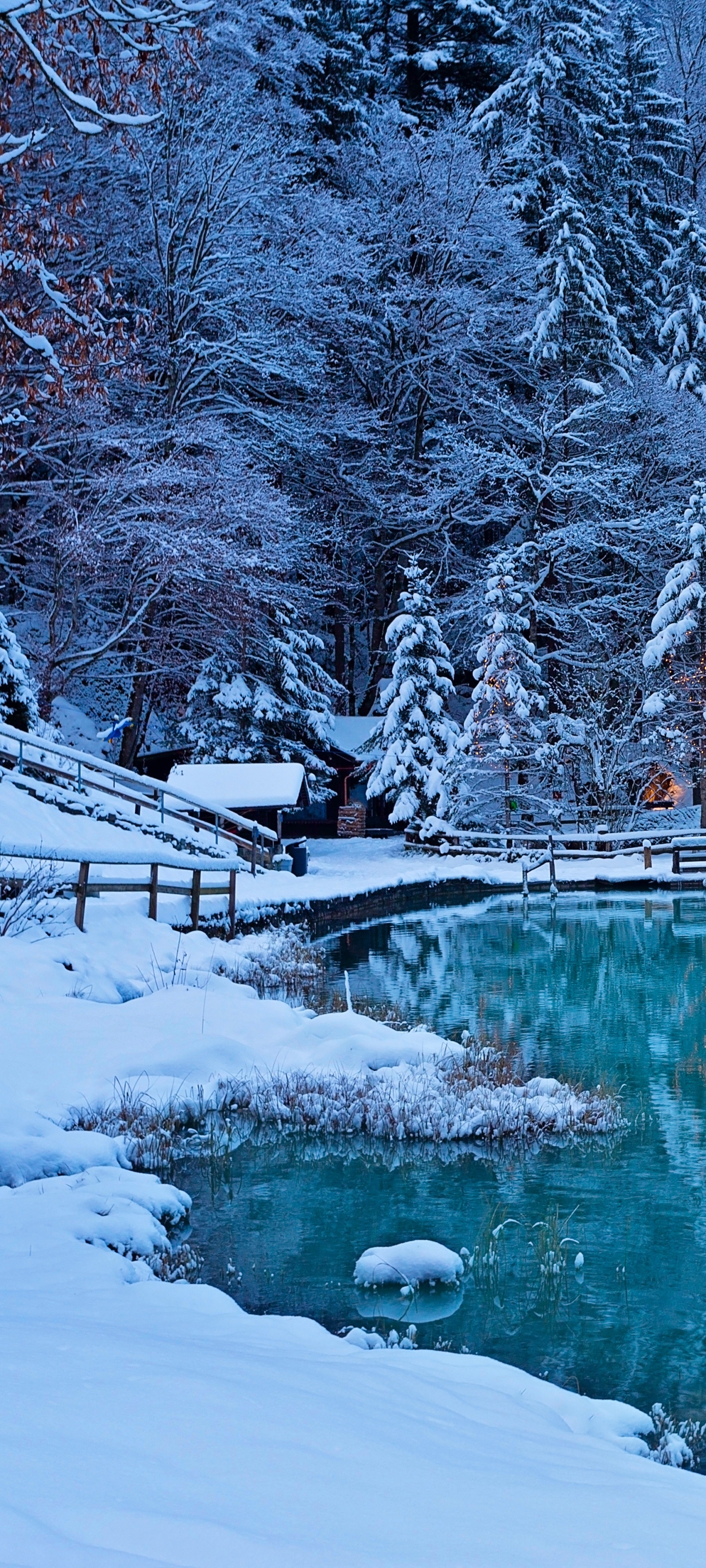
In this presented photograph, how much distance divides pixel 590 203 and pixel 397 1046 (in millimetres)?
45018

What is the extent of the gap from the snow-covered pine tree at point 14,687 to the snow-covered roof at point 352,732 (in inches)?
678

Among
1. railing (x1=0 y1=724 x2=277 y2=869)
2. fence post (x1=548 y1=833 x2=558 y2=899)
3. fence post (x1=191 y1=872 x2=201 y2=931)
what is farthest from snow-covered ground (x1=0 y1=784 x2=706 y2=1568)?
fence post (x1=548 y1=833 x2=558 y2=899)

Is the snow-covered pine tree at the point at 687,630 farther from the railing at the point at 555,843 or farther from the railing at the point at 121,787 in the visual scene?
the railing at the point at 121,787

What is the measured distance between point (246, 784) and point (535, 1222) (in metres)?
24.0

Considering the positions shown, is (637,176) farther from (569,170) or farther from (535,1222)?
(535,1222)

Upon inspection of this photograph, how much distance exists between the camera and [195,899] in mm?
18094

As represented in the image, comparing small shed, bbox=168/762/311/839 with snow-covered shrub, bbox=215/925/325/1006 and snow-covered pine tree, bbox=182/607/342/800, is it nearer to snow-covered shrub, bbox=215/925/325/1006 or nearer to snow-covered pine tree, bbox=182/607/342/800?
snow-covered pine tree, bbox=182/607/342/800

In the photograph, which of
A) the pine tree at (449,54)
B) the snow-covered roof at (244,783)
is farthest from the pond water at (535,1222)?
the pine tree at (449,54)

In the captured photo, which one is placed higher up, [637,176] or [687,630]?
[637,176]

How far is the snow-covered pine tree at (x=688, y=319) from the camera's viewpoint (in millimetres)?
45281

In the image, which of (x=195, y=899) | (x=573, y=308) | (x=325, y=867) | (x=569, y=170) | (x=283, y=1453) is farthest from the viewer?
(x=569, y=170)

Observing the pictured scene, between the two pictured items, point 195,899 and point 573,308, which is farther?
point 573,308

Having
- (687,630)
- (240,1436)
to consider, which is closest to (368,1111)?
(240,1436)

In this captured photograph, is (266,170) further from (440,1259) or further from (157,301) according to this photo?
(440,1259)
